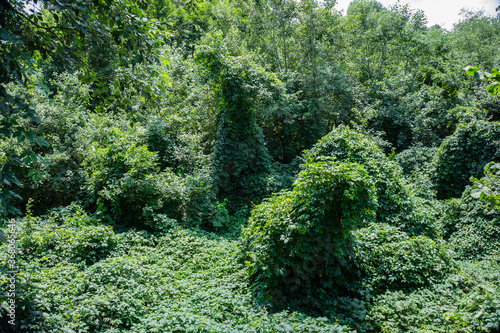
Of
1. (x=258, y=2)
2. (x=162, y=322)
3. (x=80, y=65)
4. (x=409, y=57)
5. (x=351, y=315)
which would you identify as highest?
(x=409, y=57)

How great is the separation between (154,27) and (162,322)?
380 cm

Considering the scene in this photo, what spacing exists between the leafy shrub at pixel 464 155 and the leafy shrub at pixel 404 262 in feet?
17.9

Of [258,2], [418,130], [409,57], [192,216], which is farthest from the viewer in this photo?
[409,57]

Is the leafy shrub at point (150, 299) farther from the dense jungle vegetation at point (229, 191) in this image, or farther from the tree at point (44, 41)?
the tree at point (44, 41)

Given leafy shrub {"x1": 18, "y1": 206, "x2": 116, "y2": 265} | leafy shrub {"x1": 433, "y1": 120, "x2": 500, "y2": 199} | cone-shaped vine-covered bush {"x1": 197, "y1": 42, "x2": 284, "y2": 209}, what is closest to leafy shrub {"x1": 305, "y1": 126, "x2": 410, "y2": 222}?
cone-shaped vine-covered bush {"x1": 197, "y1": 42, "x2": 284, "y2": 209}

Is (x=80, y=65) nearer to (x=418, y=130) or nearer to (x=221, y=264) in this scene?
(x=221, y=264)

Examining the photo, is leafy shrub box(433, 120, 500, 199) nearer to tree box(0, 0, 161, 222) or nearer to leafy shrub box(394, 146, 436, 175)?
leafy shrub box(394, 146, 436, 175)

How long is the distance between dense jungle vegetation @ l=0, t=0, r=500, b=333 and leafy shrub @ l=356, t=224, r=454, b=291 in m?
0.04

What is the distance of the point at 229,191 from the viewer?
10.9 metres

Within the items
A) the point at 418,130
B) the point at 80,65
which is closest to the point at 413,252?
the point at 80,65

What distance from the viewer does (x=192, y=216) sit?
880cm

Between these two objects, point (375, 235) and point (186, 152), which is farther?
point (186, 152)

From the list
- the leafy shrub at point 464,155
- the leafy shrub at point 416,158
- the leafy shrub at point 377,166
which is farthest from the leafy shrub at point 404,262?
the leafy shrub at point 416,158

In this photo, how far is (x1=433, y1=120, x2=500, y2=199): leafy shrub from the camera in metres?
9.85
